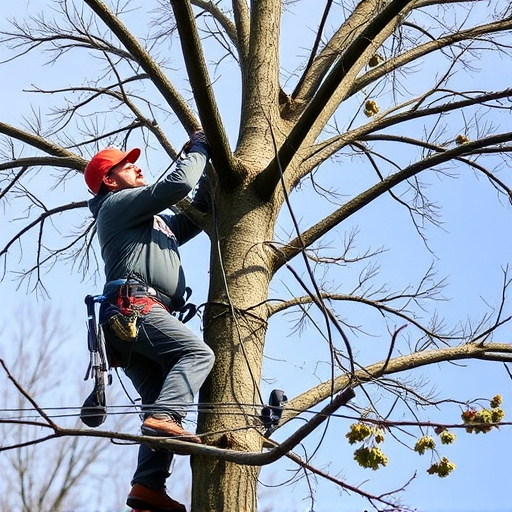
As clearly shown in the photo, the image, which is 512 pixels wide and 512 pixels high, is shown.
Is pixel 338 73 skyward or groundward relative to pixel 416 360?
skyward

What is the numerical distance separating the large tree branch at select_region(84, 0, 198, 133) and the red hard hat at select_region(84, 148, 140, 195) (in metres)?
0.32

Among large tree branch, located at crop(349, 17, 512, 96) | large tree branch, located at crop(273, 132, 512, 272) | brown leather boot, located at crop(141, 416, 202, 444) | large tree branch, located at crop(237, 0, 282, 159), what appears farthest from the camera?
large tree branch, located at crop(349, 17, 512, 96)

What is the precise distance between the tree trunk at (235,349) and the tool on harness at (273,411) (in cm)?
4

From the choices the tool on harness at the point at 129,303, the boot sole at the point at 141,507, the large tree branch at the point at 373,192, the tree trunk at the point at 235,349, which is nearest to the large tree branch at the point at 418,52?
the large tree branch at the point at 373,192

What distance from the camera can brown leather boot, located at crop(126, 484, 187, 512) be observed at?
361cm

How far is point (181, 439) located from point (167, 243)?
3.10 ft

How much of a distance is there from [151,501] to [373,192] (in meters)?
1.64

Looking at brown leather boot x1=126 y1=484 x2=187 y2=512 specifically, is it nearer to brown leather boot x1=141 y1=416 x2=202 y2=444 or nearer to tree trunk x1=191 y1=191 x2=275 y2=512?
tree trunk x1=191 y1=191 x2=275 y2=512

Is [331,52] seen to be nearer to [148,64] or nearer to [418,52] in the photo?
[418,52]

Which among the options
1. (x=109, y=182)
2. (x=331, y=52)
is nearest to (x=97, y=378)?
(x=109, y=182)

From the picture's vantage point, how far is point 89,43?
214 inches

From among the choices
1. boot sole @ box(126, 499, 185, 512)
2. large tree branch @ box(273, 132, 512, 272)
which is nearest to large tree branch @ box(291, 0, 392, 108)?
large tree branch @ box(273, 132, 512, 272)

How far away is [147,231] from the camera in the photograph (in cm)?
402

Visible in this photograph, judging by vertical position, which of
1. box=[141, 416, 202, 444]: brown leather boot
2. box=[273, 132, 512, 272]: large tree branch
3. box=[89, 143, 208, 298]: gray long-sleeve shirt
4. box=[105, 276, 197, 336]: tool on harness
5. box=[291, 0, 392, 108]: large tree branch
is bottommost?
box=[141, 416, 202, 444]: brown leather boot
